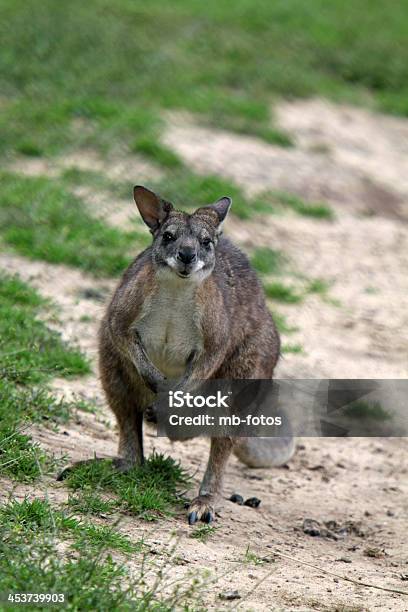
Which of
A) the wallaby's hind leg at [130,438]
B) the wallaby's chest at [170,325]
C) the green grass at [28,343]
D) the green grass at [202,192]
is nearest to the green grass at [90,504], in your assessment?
the wallaby's hind leg at [130,438]

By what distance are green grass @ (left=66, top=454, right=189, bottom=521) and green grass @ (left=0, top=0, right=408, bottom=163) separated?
509 cm

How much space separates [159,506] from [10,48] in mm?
7896

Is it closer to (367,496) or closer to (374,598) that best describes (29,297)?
(367,496)

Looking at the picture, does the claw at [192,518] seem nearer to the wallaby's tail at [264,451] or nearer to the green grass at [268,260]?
the wallaby's tail at [264,451]

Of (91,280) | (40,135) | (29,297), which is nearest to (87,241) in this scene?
(91,280)

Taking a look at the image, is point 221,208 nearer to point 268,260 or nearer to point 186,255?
point 186,255

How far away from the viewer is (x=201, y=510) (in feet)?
17.7

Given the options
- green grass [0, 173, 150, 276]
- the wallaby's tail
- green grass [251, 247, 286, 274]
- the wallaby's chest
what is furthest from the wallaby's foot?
green grass [251, 247, 286, 274]

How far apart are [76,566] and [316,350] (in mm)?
4464

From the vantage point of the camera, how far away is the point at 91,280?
8195mm

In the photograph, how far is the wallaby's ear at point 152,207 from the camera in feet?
17.9

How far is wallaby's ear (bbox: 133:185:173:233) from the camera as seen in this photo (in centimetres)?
546

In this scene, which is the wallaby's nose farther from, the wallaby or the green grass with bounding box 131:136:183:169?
the green grass with bounding box 131:136:183:169

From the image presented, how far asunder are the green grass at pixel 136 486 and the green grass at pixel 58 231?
2.90 metres
